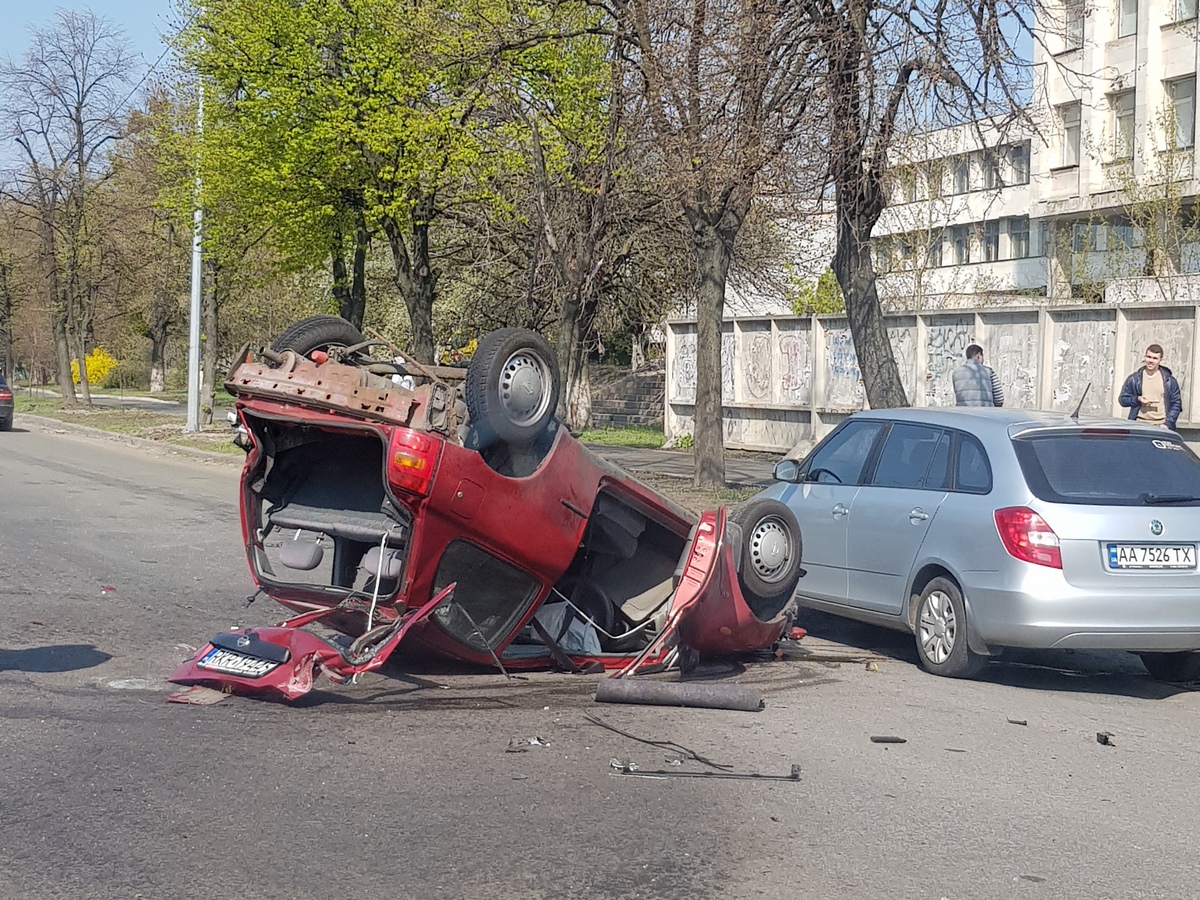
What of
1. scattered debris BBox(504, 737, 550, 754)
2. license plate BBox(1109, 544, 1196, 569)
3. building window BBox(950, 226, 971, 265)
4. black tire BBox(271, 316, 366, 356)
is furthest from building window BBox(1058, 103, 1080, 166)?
scattered debris BBox(504, 737, 550, 754)

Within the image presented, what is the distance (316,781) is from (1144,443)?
532cm

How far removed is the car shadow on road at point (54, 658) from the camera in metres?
7.11

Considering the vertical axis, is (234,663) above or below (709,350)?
below

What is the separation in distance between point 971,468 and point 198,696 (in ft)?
15.1

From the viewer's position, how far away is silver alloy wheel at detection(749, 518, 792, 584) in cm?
787

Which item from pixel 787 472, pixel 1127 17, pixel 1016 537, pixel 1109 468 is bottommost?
pixel 1016 537

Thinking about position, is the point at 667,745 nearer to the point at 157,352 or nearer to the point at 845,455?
the point at 845,455

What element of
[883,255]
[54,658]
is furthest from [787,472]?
[883,255]

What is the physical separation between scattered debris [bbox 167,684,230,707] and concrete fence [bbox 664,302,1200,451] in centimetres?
901

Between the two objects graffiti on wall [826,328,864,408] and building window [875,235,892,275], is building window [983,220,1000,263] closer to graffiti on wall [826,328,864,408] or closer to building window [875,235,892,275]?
building window [875,235,892,275]

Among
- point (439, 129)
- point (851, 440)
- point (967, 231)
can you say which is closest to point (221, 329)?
point (967, 231)

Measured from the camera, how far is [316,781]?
522 centimetres

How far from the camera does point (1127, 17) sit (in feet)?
137

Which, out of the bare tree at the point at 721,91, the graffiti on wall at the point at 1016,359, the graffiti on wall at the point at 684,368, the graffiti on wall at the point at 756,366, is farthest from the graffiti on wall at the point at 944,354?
the graffiti on wall at the point at 684,368
